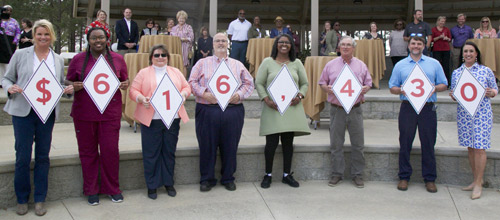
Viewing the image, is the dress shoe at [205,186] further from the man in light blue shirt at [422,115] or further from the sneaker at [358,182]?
Result: the man in light blue shirt at [422,115]

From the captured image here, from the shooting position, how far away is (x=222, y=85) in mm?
4480

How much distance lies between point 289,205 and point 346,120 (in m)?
1.12

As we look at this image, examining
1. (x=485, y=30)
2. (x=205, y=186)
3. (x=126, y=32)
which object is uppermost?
(x=485, y=30)

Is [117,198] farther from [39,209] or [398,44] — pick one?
[398,44]

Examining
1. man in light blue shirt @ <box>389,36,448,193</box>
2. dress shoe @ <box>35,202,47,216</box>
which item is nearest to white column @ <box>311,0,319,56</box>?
man in light blue shirt @ <box>389,36,448,193</box>

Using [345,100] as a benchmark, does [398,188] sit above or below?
below

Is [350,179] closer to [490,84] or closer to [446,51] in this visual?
[490,84]

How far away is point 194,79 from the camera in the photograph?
460 centimetres

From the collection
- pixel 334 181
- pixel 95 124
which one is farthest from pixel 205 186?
pixel 334 181

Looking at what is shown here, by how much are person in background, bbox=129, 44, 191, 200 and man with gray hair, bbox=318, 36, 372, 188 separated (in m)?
1.54

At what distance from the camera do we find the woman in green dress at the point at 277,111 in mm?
4699

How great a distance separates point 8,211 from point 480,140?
438cm

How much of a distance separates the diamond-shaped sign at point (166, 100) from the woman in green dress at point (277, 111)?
894 mm

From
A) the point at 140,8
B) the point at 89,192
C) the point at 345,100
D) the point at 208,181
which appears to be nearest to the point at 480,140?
the point at 345,100
